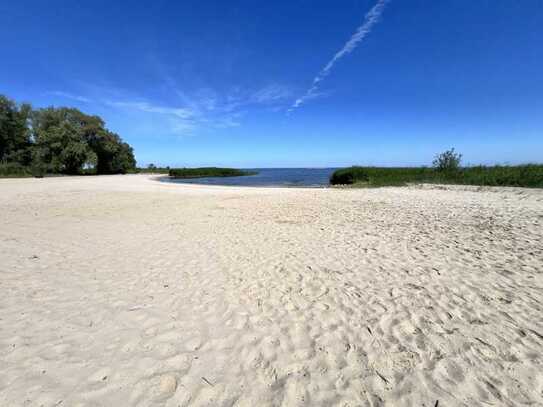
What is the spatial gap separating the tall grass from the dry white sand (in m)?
22.3

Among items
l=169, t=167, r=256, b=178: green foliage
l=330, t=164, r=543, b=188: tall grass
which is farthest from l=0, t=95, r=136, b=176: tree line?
l=330, t=164, r=543, b=188: tall grass

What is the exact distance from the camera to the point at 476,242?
6523mm

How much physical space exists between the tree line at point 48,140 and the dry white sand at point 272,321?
45576mm

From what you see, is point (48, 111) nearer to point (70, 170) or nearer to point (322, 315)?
point (70, 170)

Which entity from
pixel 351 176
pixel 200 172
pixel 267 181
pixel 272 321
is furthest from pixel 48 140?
pixel 272 321

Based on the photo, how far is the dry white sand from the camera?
7.23 ft

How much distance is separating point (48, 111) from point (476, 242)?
63863 millimetres

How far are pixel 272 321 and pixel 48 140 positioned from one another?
5539 cm

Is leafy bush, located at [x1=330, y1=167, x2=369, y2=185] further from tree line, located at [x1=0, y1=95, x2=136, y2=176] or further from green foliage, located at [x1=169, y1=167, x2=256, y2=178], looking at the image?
tree line, located at [x1=0, y1=95, x2=136, y2=176]

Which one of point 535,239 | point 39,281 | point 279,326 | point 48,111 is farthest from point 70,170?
point 535,239

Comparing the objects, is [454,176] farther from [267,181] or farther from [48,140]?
[48,140]

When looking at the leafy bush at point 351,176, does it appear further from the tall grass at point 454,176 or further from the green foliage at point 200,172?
the green foliage at point 200,172

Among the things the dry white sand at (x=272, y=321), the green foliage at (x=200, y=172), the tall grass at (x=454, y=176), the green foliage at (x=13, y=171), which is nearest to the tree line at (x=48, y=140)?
the green foliage at (x=13, y=171)

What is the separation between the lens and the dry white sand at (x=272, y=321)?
2205 millimetres
